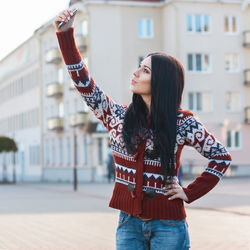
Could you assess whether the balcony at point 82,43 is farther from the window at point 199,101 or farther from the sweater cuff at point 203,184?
the sweater cuff at point 203,184

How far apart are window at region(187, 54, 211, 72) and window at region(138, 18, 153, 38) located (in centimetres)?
300

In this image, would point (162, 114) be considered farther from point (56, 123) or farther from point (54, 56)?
point (56, 123)

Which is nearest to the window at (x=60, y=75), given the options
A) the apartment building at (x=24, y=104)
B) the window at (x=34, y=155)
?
the apartment building at (x=24, y=104)

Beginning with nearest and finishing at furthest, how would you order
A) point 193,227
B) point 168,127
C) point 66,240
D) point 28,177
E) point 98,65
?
1. point 168,127
2. point 66,240
3. point 193,227
4. point 98,65
5. point 28,177

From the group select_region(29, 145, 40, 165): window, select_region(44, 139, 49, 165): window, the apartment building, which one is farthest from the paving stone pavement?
select_region(29, 145, 40, 165): window

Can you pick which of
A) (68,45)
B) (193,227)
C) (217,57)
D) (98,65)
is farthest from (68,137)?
(68,45)

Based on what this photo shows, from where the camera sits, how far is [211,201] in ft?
70.9

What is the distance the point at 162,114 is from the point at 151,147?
0.59 feet

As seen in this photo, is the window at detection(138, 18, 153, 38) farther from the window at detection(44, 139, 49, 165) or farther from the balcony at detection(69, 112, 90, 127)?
the window at detection(44, 139, 49, 165)

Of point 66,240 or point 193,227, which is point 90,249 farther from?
point 193,227

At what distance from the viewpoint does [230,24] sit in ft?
172

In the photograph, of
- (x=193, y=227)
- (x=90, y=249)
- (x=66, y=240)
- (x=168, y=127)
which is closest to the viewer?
(x=168, y=127)

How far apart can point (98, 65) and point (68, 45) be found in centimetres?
4644

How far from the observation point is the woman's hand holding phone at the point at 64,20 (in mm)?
4148
